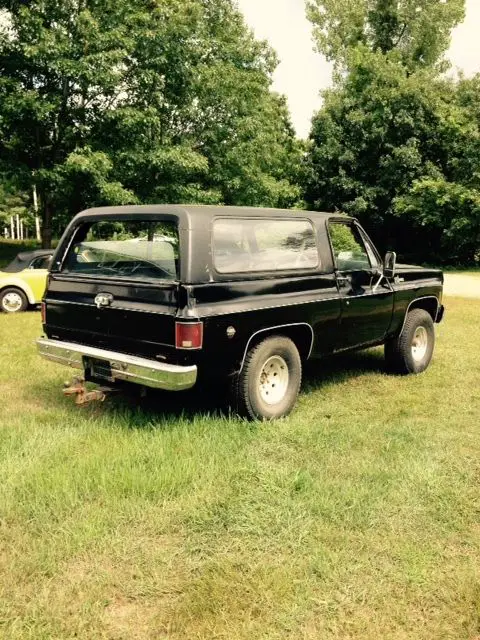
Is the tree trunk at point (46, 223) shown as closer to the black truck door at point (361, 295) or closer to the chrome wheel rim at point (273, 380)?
the black truck door at point (361, 295)

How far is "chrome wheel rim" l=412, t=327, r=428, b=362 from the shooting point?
7.00 metres

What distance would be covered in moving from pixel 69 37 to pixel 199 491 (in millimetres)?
16389

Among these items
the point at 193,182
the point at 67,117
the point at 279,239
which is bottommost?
the point at 279,239

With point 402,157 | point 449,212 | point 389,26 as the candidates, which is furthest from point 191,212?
point 389,26

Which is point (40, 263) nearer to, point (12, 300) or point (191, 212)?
point (12, 300)

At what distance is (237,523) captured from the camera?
3.35 m

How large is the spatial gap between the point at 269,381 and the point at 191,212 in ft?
5.32

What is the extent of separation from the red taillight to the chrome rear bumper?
17cm

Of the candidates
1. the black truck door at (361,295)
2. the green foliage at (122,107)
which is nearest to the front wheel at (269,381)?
the black truck door at (361,295)

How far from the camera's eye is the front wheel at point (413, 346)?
671 centimetres

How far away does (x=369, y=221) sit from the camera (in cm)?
2880

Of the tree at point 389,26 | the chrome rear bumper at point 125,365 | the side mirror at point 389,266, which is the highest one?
the tree at point 389,26

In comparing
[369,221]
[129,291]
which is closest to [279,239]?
[129,291]

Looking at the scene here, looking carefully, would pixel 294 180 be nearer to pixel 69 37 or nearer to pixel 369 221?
pixel 369 221
